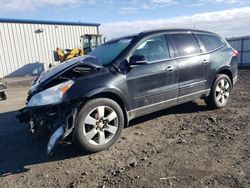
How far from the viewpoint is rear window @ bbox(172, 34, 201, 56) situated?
5379 millimetres

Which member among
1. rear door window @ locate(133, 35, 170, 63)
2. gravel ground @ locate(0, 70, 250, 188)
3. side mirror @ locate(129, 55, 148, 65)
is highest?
rear door window @ locate(133, 35, 170, 63)

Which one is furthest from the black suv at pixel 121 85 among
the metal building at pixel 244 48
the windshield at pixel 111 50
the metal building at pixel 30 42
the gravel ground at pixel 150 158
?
the metal building at pixel 30 42

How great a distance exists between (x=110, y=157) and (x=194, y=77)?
8.63 feet

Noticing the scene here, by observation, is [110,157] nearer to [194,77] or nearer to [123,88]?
[123,88]

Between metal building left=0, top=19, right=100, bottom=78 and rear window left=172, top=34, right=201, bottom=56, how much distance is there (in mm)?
19174

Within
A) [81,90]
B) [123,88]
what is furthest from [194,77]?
[81,90]

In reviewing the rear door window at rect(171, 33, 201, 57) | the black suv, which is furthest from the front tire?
the rear door window at rect(171, 33, 201, 57)

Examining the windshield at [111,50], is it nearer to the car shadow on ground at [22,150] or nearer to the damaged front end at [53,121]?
the damaged front end at [53,121]

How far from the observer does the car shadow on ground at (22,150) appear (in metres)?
3.98

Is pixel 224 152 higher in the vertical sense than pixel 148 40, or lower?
lower

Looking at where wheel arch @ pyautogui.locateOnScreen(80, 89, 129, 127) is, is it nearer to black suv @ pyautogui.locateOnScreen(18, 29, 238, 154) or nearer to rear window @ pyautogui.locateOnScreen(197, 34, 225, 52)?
black suv @ pyautogui.locateOnScreen(18, 29, 238, 154)

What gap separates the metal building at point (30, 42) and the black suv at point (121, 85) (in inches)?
725

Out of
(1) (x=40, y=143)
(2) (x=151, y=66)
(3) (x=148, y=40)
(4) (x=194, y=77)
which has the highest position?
(3) (x=148, y=40)

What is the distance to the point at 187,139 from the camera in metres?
4.57
